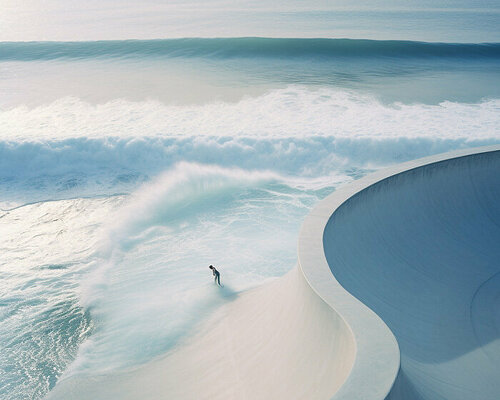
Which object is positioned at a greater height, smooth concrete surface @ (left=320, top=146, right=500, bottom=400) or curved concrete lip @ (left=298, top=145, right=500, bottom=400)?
curved concrete lip @ (left=298, top=145, right=500, bottom=400)

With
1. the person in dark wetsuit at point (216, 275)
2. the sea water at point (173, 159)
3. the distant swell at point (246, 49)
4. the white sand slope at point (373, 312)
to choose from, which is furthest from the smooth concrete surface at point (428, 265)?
the distant swell at point (246, 49)

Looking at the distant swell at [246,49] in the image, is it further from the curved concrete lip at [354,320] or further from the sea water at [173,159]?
the curved concrete lip at [354,320]

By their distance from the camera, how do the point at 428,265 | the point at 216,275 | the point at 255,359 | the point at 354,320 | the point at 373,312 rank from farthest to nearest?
1. the point at 216,275
2. the point at 428,265
3. the point at 255,359
4. the point at 373,312
5. the point at 354,320

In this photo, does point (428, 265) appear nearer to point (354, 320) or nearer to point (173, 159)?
point (354, 320)

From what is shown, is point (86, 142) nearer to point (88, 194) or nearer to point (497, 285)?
point (88, 194)

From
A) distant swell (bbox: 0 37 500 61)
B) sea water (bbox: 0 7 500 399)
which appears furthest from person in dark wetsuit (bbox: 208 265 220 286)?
distant swell (bbox: 0 37 500 61)

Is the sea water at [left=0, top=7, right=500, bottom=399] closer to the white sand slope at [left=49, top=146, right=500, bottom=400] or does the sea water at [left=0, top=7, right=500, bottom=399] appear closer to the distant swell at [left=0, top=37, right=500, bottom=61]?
the distant swell at [left=0, top=37, right=500, bottom=61]

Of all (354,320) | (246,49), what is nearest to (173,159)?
(354,320)
